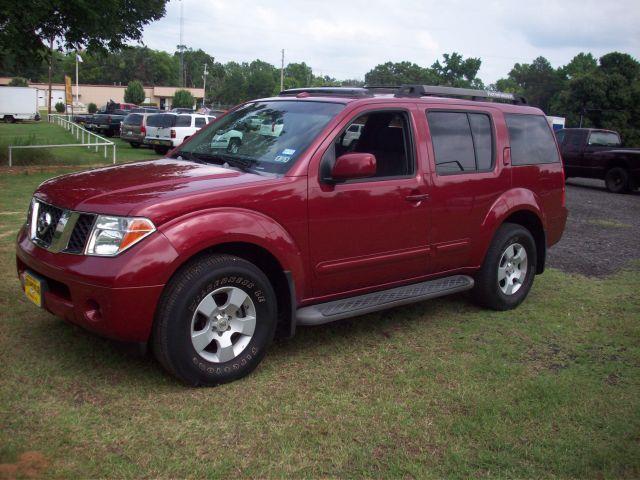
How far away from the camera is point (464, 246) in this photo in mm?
5422

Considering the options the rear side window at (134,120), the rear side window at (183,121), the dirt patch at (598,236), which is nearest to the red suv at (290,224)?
the dirt patch at (598,236)

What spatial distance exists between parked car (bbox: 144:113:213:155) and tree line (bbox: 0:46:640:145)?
3127 millimetres

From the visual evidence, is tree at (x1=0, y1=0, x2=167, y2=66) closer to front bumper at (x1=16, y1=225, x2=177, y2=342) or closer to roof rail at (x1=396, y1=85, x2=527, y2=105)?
roof rail at (x1=396, y1=85, x2=527, y2=105)

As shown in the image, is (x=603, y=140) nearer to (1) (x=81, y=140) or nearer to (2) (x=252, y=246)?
(2) (x=252, y=246)

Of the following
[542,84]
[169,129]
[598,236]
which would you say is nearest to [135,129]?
[169,129]

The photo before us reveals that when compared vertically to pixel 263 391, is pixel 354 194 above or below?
above

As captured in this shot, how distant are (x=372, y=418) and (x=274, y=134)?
2189mm

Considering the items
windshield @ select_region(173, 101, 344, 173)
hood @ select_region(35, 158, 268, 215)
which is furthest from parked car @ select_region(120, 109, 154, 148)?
hood @ select_region(35, 158, 268, 215)

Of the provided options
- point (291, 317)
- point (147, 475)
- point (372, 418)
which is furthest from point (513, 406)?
point (147, 475)

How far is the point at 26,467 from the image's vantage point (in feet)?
9.79

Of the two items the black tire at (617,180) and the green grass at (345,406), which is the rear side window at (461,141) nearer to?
the green grass at (345,406)

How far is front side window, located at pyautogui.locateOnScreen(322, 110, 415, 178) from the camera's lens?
4957 mm

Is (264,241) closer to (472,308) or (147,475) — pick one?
(147,475)

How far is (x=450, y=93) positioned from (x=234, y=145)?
2.07 m
